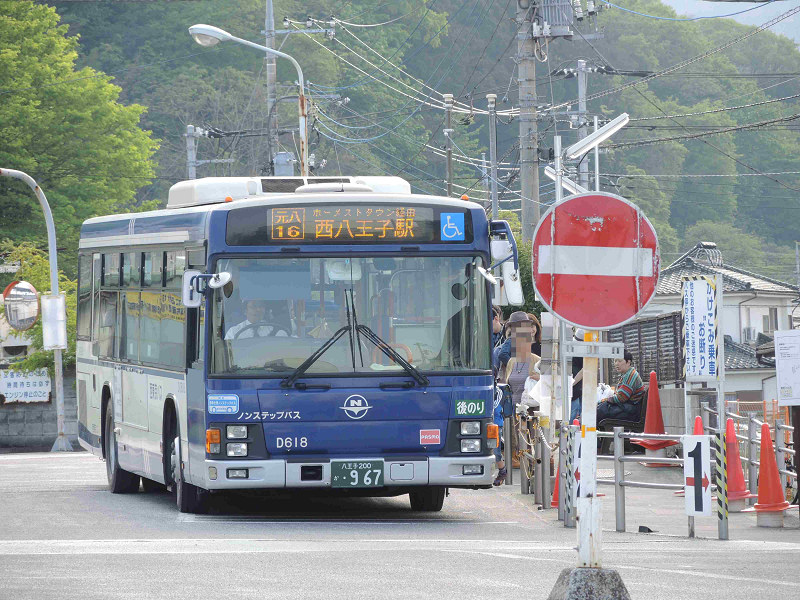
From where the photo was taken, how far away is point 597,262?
800 cm

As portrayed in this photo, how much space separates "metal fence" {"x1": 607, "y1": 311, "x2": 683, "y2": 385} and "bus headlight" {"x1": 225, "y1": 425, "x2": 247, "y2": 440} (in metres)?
11.5

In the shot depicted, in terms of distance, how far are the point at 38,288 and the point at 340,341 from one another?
27923 millimetres

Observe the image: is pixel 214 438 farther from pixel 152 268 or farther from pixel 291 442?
pixel 152 268

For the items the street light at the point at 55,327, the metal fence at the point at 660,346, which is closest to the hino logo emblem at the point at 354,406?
the metal fence at the point at 660,346

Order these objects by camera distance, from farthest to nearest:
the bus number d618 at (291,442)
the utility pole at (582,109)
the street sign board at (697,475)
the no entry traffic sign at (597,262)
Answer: the utility pole at (582,109) < the bus number d618 at (291,442) < the street sign board at (697,475) < the no entry traffic sign at (597,262)

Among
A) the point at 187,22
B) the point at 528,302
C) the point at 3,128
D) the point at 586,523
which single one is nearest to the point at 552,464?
the point at 586,523

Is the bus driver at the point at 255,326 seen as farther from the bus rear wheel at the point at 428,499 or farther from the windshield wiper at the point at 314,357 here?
the bus rear wheel at the point at 428,499

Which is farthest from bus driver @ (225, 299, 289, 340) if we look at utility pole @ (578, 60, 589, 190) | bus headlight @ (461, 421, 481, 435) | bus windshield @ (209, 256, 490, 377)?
utility pole @ (578, 60, 589, 190)

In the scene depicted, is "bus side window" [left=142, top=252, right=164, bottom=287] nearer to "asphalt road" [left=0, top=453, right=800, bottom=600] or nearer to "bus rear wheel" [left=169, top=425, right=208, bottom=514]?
"bus rear wheel" [left=169, top=425, right=208, bottom=514]

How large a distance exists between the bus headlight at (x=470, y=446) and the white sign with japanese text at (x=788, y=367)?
2890 millimetres

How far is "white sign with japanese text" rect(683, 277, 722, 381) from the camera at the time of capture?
58.2 feet

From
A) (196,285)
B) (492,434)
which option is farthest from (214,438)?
(492,434)

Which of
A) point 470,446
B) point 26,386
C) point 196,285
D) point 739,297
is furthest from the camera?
point 739,297

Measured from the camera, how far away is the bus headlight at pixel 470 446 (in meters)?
13.6
